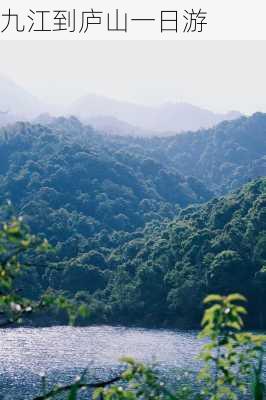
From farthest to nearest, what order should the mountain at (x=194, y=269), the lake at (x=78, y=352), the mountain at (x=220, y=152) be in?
the mountain at (x=220, y=152)
the mountain at (x=194, y=269)
the lake at (x=78, y=352)

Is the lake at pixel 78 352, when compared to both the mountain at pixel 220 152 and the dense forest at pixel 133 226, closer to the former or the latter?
the dense forest at pixel 133 226

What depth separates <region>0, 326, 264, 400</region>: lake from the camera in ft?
96.9

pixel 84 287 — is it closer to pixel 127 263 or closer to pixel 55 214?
pixel 127 263

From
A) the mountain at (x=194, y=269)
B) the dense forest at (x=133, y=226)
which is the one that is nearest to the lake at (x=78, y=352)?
the dense forest at (x=133, y=226)

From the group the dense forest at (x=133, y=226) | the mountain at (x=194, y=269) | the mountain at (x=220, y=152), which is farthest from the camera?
the mountain at (x=220, y=152)

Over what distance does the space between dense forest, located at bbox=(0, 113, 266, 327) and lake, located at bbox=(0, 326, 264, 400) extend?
283cm

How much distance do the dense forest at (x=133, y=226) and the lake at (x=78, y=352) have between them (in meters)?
2.83

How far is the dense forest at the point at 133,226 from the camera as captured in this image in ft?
160

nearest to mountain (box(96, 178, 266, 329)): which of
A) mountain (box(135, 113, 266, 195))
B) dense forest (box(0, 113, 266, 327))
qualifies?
dense forest (box(0, 113, 266, 327))

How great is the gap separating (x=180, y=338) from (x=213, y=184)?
2757 inches

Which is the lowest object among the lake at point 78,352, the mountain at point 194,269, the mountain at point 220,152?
the lake at point 78,352

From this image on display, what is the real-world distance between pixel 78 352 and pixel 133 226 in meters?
38.0

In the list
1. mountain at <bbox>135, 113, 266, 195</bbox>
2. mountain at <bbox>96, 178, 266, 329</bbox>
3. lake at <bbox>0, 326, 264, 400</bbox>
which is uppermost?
mountain at <bbox>135, 113, 266, 195</bbox>

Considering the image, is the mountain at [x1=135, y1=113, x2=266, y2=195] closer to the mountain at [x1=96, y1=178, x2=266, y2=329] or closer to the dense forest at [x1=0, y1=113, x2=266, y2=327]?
the dense forest at [x1=0, y1=113, x2=266, y2=327]
